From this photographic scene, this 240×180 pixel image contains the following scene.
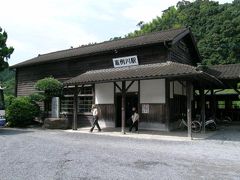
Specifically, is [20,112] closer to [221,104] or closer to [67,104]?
[67,104]

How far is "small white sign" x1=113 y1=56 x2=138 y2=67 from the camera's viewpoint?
52.9 feet

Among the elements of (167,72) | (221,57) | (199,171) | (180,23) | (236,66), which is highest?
(180,23)

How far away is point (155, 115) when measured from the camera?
1503 cm

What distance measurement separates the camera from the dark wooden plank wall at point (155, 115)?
48.5ft

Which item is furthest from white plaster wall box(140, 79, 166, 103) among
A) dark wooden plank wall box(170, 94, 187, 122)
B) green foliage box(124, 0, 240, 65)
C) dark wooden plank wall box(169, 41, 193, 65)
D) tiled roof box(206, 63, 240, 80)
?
green foliage box(124, 0, 240, 65)

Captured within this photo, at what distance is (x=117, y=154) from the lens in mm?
8547

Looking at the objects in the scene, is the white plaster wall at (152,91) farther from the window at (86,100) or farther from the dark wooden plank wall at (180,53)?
the window at (86,100)

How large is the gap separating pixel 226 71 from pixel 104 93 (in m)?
7.52

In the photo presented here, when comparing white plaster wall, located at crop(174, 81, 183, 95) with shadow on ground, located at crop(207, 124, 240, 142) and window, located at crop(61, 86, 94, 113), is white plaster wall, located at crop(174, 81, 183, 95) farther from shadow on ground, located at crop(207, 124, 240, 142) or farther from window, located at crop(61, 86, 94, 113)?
window, located at crop(61, 86, 94, 113)

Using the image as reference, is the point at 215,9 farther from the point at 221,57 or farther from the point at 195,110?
the point at 195,110

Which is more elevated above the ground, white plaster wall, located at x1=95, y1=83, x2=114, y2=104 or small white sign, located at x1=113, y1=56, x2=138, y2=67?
small white sign, located at x1=113, y1=56, x2=138, y2=67

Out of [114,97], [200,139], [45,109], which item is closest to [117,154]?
[200,139]

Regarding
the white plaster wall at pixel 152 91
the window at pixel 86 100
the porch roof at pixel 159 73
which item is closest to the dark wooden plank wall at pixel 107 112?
the window at pixel 86 100

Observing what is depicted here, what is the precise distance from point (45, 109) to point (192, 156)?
13664mm
